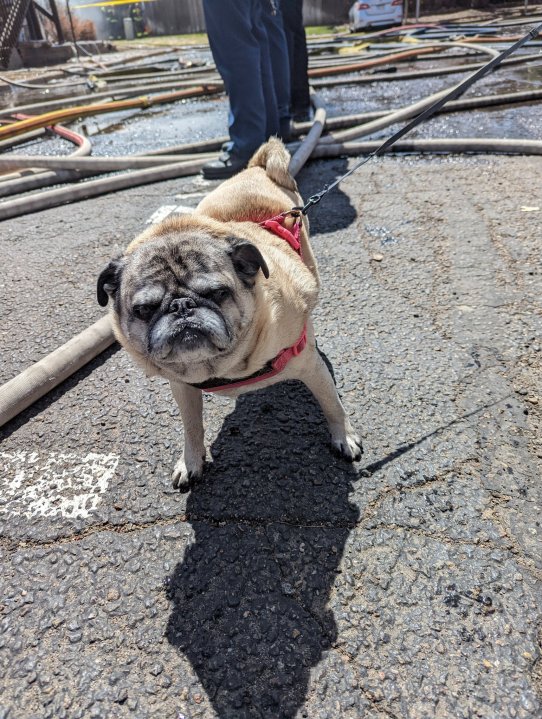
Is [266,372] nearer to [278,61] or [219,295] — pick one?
[219,295]

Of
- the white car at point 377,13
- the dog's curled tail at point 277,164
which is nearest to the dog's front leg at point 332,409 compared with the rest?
the dog's curled tail at point 277,164

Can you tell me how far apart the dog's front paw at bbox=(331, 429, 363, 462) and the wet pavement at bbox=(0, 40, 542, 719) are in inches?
1.9

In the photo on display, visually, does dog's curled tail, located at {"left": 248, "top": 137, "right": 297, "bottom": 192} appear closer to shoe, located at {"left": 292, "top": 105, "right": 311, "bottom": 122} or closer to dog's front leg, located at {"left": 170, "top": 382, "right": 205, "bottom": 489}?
dog's front leg, located at {"left": 170, "top": 382, "right": 205, "bottom": 489}

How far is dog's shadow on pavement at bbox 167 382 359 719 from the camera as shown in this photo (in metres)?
1.41

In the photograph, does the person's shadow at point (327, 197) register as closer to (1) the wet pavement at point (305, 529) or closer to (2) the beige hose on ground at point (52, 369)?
(1) the wet pavement at point (305, 529)

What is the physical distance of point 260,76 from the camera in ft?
14.3

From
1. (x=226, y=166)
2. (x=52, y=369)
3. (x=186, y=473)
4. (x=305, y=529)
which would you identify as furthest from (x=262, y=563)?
(x=226, y=166)

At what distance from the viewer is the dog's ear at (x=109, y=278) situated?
5.81 feet

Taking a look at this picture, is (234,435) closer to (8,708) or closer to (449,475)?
(449,475)

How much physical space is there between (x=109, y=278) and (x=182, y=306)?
14.9 inches

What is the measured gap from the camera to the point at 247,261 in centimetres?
172

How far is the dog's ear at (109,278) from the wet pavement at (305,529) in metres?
0.78

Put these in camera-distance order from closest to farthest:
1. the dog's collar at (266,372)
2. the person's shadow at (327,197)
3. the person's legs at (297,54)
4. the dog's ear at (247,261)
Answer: the dog's ear at (247,261) < the dog's collar at (266,372) < the person's shadow at (327,197) < the person's legs at (297,54)

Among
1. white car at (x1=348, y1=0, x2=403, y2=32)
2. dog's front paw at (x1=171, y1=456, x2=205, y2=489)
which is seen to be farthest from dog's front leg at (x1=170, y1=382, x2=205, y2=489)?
white car at (x1=348, y1=0, x2=403, y2=32)
